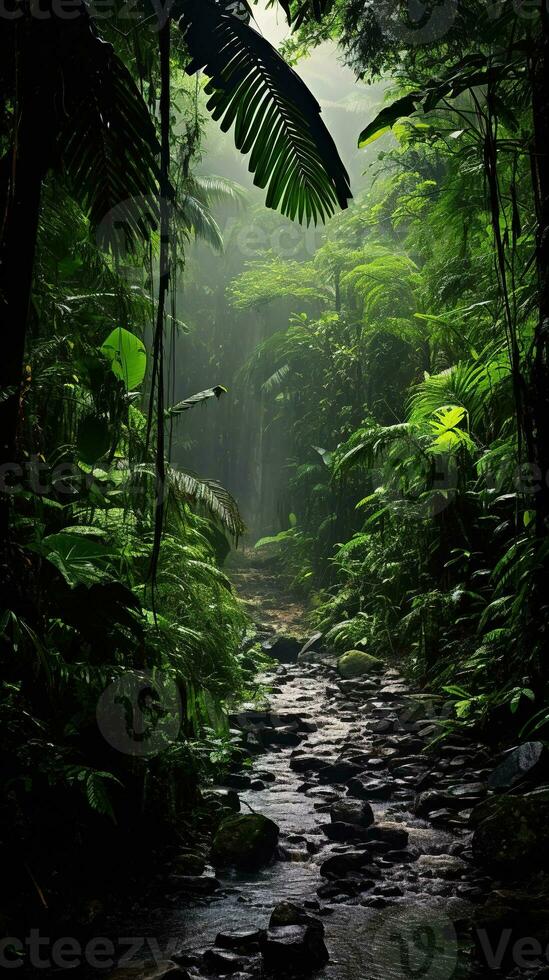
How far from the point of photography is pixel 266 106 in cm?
229

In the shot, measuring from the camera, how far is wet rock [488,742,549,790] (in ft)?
11.0

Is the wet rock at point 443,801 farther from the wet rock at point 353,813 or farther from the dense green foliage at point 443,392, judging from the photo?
the dense green foliage at point 443,392

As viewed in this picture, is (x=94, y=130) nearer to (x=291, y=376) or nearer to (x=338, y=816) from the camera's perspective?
(x=338, y=816)

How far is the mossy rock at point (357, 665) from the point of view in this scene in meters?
7.14

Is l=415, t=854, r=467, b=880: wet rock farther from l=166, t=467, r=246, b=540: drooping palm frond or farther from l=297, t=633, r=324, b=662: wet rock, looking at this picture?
l=297, t=633, r=324, b=662: wet rock

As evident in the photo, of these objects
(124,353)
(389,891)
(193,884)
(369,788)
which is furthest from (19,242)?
(369,788)

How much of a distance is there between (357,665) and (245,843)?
4.11 metres

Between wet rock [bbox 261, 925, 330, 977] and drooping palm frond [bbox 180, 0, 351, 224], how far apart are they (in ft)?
7.65

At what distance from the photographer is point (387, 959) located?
246 cm

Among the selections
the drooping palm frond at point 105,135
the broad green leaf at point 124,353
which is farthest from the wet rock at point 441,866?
the broad green leaf at point 124,353

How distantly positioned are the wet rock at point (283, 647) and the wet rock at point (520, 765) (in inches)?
197

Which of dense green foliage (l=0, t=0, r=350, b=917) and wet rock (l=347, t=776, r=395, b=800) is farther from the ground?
dense green foliage (l=0, t=0, r=350, b=917)

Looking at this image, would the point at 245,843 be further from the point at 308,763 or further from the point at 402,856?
the point at 308,763

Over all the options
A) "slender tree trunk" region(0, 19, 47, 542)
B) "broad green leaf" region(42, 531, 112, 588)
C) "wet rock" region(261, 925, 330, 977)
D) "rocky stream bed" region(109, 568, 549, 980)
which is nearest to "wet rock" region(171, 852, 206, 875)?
"rocky stream bed" region(109, 568, 549, 980)
